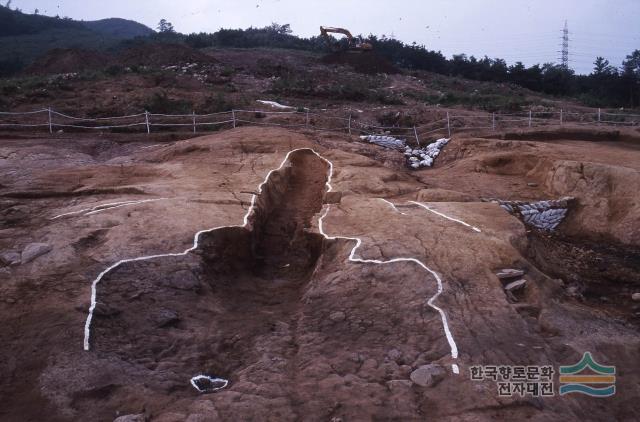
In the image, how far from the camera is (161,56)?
27062 millimetres

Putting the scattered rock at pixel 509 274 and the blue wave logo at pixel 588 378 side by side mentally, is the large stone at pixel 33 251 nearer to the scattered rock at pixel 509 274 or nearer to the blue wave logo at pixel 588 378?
the scattered rock at pixel 509 274

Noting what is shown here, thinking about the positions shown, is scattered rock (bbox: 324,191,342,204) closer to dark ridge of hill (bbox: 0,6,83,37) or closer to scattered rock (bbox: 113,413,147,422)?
scattered rock (bbox: 113,413,147,422)

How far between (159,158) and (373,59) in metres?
25.0

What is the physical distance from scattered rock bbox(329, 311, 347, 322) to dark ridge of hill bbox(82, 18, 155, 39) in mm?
75398

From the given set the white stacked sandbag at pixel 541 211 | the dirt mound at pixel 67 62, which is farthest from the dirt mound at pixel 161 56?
the white stacked sandbag at pixel 541 211

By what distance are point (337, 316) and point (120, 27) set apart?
82.7 meters

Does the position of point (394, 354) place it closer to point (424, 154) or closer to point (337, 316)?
point (337, 316)

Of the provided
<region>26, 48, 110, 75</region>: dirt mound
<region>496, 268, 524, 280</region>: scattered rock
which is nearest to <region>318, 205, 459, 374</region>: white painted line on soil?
<region>496, 268, 524, 280</region>: scattered rock

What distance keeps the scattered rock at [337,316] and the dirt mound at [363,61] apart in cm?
2899

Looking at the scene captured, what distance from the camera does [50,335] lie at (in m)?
4.45

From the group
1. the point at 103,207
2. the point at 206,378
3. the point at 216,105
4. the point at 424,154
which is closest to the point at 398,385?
the point at 206,378

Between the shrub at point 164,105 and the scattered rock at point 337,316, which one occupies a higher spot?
the shrub at point 164,105

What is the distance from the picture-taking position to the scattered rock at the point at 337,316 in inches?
205

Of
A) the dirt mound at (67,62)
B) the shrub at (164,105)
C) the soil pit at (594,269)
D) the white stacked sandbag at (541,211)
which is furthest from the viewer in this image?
the dirt mound at (67,62)
